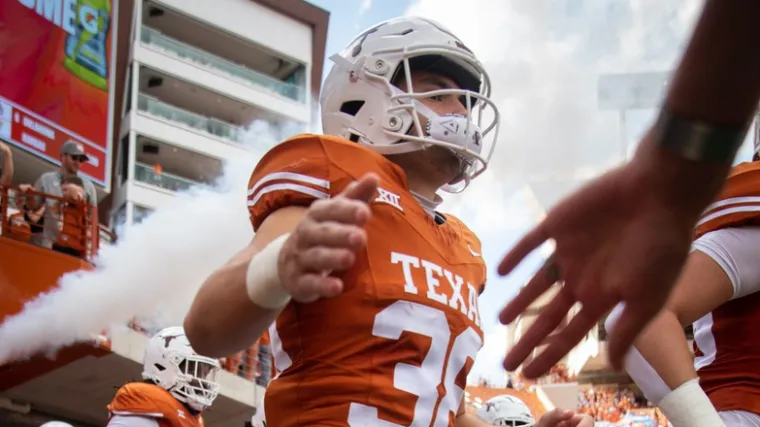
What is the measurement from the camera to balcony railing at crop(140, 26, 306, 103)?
26469 millimetres

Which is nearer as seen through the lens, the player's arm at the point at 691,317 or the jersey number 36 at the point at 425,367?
the jersey number 36 at the point at 425,367

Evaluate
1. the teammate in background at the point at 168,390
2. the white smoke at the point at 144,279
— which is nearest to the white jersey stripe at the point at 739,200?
the teammate in background at the point at 168,390

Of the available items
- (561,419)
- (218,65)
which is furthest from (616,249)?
(218,65)

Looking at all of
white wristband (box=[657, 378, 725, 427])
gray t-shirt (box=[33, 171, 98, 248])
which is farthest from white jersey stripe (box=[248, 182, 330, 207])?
gray t-shirt (box=[33, 171, 98, 248])

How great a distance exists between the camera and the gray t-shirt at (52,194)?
10.6m

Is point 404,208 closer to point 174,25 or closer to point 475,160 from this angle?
point 475,160

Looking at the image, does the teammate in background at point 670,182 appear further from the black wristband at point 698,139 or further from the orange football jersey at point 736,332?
the orange football jersey at point 736,332

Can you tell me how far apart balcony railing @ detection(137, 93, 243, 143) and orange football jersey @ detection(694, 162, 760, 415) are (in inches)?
950

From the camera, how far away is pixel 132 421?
5.09m

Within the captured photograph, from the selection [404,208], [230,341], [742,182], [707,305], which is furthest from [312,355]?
[742,182]

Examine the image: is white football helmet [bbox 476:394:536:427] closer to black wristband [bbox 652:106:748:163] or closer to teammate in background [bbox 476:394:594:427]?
teammate in background [bbox 476:394:594:427]

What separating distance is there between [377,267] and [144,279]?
11740 mm

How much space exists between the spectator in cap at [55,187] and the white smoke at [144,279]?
52 cm

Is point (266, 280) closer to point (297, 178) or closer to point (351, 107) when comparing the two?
point (297, 178)
